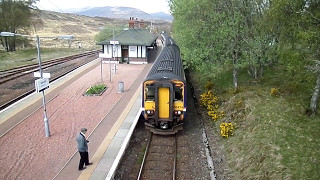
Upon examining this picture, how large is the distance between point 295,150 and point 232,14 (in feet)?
30.3

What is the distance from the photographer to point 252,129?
13102mm

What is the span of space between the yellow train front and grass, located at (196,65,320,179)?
2.58 metres

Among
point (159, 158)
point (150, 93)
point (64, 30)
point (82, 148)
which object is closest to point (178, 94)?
point (150, 93)

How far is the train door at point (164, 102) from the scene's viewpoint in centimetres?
1358

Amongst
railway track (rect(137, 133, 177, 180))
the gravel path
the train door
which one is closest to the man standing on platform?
the gravel path

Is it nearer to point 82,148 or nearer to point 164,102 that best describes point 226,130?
point 164,102

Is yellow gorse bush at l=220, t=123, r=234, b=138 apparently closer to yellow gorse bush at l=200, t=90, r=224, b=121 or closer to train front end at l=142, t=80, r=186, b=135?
yellow gorse bush at l=200, t=90, r=224, b=121

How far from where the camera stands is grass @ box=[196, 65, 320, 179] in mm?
9992

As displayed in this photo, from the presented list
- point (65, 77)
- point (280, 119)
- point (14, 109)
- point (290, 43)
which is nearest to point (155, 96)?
point (280, 119)

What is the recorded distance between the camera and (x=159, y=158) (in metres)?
12.0

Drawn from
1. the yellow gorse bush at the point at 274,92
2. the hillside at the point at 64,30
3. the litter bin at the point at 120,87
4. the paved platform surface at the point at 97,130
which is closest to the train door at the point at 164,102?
the paved platform surface at the point at 97,130

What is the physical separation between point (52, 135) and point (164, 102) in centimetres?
561

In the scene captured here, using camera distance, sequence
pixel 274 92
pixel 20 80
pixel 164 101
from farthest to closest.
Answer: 1. pixel 20 80
2. pixel 274 92
3. pixel 164 101

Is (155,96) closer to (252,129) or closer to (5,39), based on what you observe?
(252,129)
